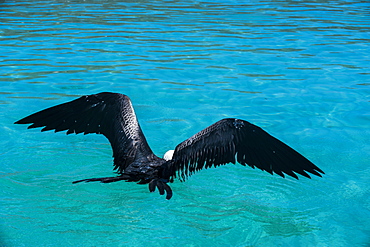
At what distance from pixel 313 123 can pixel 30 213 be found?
3.89m

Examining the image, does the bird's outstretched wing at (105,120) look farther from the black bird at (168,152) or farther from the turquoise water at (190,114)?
the turquoise water at (190,114)

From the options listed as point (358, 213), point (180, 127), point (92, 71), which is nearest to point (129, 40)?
point (92, 71)

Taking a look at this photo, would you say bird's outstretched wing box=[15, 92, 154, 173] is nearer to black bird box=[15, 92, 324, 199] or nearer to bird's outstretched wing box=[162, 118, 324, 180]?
black bird box=[15, 92, 324, 199]

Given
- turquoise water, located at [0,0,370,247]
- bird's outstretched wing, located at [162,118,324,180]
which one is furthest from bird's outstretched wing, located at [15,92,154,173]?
bird's outstretched wing, located at [162,118,324,180]

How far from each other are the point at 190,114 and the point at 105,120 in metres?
1.94

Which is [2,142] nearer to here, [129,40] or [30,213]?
[30,213]

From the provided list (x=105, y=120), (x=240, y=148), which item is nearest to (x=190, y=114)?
(x=105, y=120)

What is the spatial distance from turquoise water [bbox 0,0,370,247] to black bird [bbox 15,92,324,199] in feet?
0.78

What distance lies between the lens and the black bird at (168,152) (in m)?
4.68

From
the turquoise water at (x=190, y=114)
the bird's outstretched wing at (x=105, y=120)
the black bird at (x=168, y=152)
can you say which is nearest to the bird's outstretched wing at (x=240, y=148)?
the black bird at (x=168, y=152)

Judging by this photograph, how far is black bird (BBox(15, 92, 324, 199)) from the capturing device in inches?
184

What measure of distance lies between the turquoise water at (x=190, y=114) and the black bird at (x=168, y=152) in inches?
9.4

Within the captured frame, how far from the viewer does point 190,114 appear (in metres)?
7.23

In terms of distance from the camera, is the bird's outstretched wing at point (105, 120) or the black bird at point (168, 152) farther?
the bird's outstretched wing at point (105, 120)
